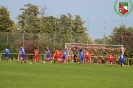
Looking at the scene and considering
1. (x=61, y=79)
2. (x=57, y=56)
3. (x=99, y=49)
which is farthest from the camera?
(x=99, y=49)

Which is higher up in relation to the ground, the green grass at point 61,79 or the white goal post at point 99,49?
the white goal post at point 99,49

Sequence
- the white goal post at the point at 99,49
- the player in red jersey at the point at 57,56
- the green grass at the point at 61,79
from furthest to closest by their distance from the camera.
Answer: the white goal post at the point at 99,49 < the player in red jersey at the point at 57,56 < the green grass at the point at 61,79

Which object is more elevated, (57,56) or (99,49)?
(99,49)

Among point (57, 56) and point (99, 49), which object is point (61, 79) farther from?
point (99, 49)

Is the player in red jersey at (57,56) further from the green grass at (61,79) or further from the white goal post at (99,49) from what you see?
the green grass at (61,79)

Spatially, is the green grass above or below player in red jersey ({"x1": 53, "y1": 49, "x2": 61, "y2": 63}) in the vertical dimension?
below

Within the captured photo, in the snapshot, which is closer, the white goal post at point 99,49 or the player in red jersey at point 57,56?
the player in red jersey at point 57,56

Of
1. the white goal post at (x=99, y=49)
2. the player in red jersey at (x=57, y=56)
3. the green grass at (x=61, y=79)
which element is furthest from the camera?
the white goal post at (x=99, y=49)

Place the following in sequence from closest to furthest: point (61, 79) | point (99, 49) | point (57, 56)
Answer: point (61, 79)
point (57, 56)
point (99, 49)

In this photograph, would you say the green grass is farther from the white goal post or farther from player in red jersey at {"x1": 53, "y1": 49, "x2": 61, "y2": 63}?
the white goal post

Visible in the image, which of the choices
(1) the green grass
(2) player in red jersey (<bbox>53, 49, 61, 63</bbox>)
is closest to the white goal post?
(2) player in red jersey (<bbox>53, 49, 61, 63</bbox>)

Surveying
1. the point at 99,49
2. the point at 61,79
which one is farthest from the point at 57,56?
the point at 61,79

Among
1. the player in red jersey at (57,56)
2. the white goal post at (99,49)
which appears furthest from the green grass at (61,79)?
the white goal post at (99,49)

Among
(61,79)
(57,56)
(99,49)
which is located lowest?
(61,79)
